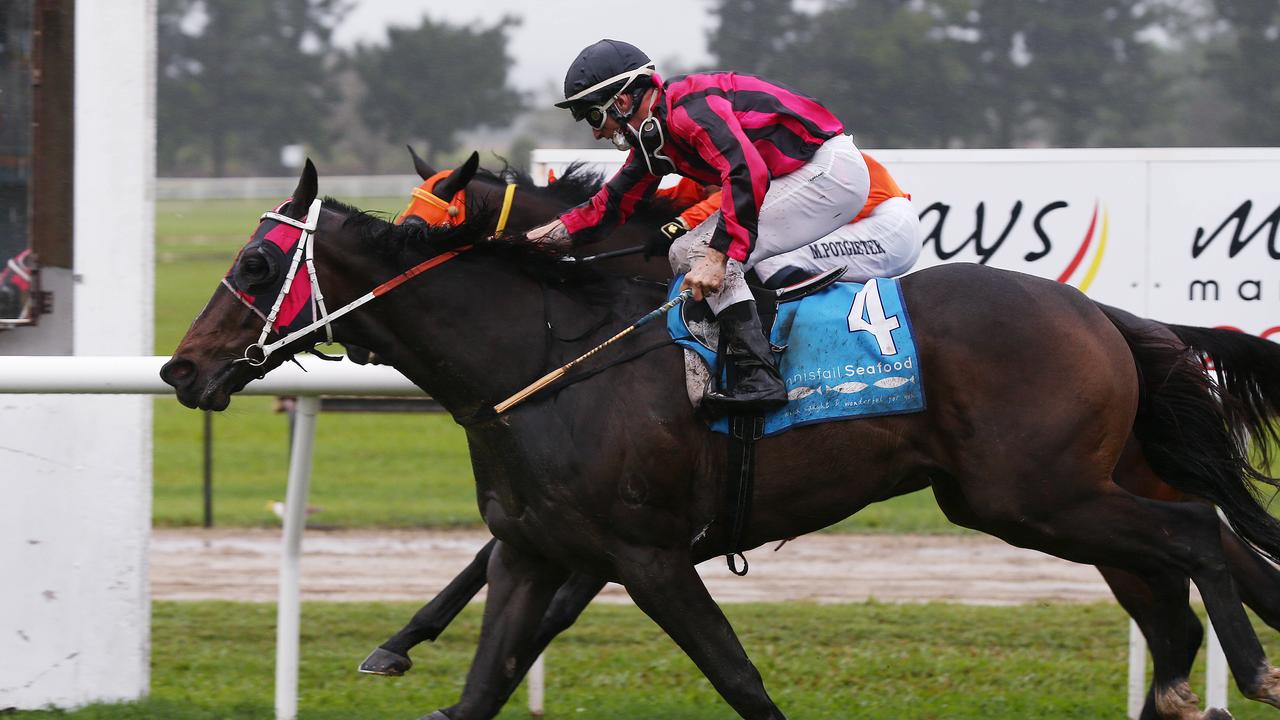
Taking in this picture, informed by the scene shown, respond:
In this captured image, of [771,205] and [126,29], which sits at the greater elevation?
[126,29]

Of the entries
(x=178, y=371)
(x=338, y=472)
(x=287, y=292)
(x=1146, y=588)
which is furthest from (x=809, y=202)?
(x=338, y=472)

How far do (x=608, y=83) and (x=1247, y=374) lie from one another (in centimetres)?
204

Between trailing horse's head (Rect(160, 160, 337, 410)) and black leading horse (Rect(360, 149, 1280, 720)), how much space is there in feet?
1.77

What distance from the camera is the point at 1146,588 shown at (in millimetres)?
4426

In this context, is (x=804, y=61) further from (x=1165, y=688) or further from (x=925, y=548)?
(x=1165, y=688)

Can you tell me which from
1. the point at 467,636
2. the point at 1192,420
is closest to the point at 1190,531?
the point at 1192,420

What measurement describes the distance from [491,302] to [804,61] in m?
11.8

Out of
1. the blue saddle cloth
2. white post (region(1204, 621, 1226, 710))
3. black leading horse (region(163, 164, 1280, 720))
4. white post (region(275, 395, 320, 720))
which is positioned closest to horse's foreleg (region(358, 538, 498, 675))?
white post (region(275, 395, 320, 720))

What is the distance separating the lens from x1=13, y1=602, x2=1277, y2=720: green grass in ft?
15.9

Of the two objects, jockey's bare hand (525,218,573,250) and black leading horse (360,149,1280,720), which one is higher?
jockey's bare hand (525,218,573,250)

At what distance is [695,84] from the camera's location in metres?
3.84

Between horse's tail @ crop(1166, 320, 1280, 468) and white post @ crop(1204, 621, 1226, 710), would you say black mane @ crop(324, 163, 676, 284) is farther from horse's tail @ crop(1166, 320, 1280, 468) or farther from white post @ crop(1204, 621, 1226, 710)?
white post @ crop(1204, 621, 1226, 710)

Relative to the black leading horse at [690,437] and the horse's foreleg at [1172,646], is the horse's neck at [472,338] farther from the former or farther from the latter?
the horse's foreleg at [1172,646]

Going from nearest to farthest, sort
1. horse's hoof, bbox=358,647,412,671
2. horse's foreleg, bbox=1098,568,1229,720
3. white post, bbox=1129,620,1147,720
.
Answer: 1. horse's foreleg, bbox=1098,568,1229,720
2. horse's hoof, bbox=358,647,412,671
3. white post, bbox=1129,620,1147,720
